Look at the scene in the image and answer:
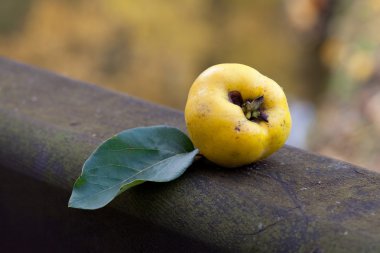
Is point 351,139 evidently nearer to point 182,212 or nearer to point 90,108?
point 90,108

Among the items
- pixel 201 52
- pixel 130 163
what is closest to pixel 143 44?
pixel 201 52

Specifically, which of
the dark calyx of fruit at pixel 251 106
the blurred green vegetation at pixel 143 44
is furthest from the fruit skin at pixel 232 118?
the blurred green vegetation at pixel 143 44

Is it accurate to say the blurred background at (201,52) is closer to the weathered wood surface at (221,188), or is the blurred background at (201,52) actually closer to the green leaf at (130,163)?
the weathered wood surface at (221,188)

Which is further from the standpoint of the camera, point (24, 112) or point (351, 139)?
point (351, 139)

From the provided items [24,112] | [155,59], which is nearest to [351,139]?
[155,59]

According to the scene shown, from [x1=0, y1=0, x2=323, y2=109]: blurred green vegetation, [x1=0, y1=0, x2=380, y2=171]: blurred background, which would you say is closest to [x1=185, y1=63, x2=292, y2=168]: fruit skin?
[x1=0, y1=0, x2=380, y2=171]: blurred background

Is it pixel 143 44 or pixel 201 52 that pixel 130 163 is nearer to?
pixel 143 44
